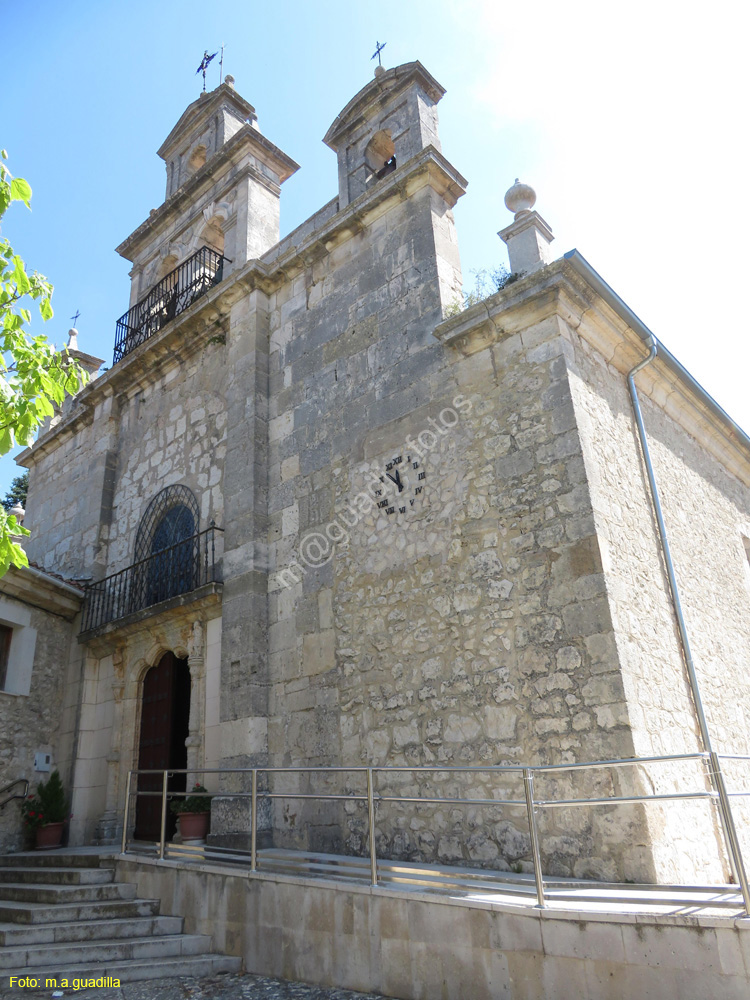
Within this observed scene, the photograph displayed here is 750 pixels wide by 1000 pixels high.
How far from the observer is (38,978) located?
486 centimetres

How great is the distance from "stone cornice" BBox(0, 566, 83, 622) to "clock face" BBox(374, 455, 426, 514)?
17.1 feet

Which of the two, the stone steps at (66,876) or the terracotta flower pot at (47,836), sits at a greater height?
the terracotta flower pot at (47,836)

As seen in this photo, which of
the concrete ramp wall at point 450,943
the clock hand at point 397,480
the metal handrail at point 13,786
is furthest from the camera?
the metal handrail at point 13,786

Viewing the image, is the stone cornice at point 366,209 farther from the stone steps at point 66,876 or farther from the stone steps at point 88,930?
the stone steps at point 88,930

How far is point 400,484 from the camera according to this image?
24.9 feet

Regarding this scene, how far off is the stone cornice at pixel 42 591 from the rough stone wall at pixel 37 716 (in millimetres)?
102

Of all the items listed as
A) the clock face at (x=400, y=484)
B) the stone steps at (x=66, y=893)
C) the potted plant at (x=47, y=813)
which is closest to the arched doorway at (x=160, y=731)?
the potted plant at (x=47, y=813)

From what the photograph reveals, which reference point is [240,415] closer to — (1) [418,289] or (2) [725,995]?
(1) [418,289]

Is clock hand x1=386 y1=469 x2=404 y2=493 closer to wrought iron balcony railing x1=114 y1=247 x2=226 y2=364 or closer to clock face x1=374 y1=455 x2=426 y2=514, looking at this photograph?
clock face x1=374 y1=455 x2=426 y2=514

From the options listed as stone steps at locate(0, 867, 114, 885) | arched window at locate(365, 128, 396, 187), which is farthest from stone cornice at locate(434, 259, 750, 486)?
stone steps at locate(0, 867, 114, 885)

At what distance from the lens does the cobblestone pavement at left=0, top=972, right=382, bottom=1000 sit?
4699 mm

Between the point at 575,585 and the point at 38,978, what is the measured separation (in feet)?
15.2

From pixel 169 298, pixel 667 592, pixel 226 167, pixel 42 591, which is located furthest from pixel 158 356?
pixel 667 592

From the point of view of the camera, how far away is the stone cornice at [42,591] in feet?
33.1
